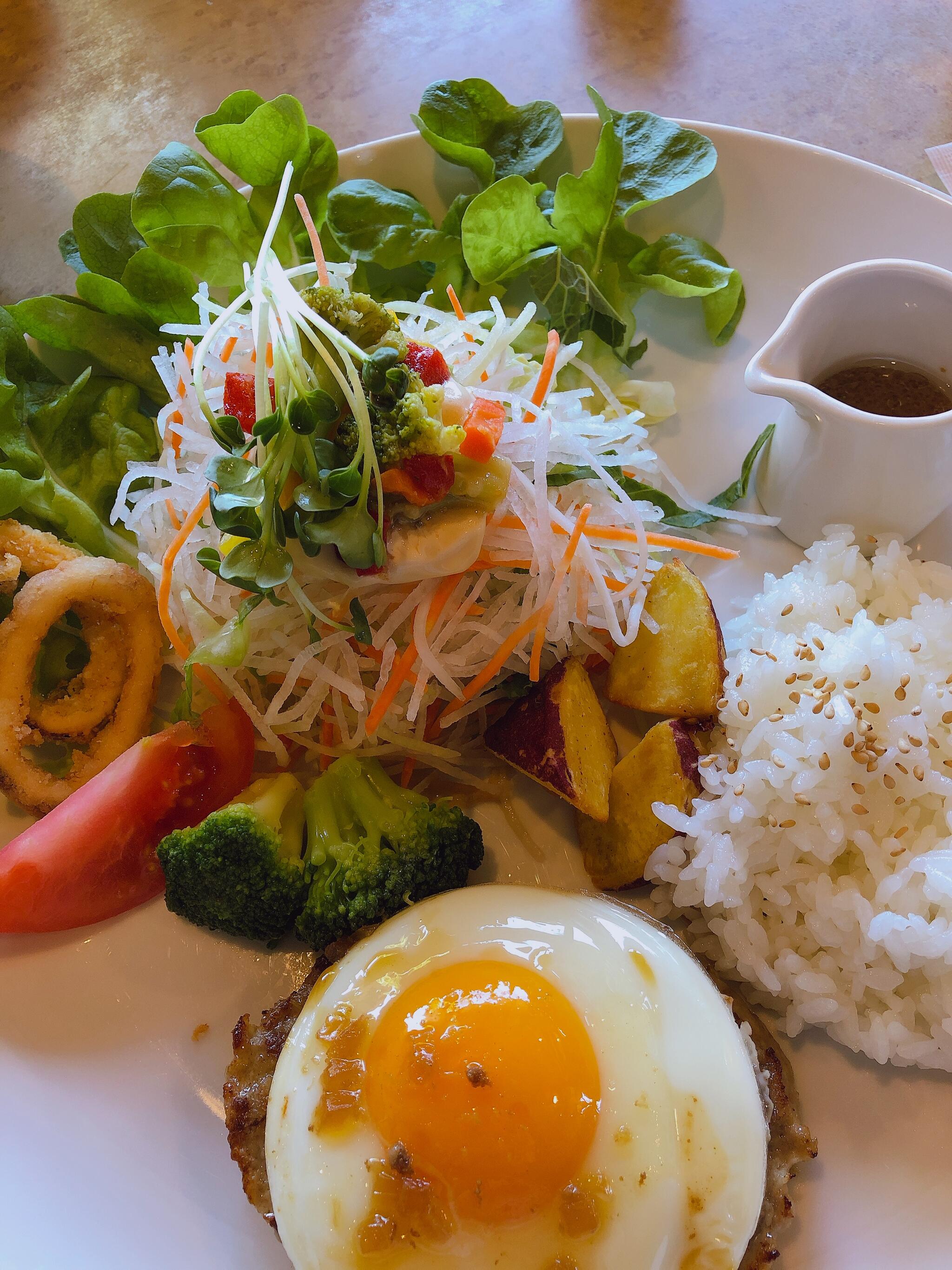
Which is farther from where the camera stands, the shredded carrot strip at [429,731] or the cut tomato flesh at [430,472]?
the shredded carrot strip at [429,731]

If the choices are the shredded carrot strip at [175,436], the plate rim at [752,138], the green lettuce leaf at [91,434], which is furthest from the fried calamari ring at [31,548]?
the plate rim at [752,138]

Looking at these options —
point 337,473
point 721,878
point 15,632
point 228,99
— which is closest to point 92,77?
point 228,99

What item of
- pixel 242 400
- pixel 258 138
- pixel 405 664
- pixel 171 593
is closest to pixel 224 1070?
pixel 405 664

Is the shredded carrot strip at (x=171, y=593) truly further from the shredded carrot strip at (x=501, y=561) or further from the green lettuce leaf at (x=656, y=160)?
the green lettuce leaf at (x=656, y=160)

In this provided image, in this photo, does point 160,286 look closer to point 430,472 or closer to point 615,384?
point 430,472

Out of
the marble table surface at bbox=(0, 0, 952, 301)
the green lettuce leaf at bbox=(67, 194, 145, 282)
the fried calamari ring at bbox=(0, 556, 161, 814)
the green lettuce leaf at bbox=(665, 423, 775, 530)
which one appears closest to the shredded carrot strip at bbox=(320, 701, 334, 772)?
the fried calamari ring at bbox=(0, 556, 161, 814)

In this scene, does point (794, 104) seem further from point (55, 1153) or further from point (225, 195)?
point (55, 1153)
